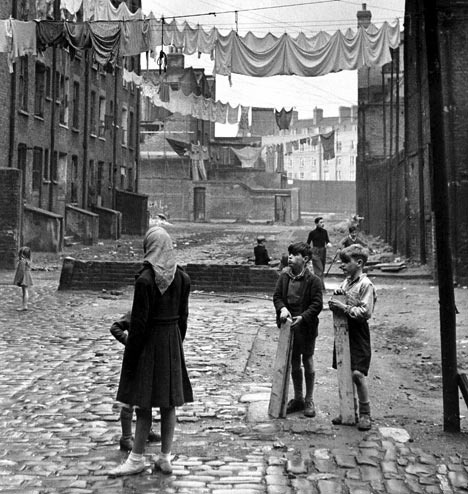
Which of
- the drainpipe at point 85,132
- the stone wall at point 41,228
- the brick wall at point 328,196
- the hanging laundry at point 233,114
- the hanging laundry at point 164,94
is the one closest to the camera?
the stone wall at point 41,228

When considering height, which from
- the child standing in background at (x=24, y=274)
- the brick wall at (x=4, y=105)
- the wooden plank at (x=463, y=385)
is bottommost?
the wooden plank at (x=463, y=385)

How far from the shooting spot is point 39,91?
1177 inches

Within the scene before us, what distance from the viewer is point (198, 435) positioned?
242 inches

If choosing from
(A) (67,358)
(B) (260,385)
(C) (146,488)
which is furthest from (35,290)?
(C) (146,488)

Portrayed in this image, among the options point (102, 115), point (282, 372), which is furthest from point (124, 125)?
point (282, 372)

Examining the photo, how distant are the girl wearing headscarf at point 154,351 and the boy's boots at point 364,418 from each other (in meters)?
1.80

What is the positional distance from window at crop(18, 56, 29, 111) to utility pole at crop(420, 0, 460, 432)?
23.5 m

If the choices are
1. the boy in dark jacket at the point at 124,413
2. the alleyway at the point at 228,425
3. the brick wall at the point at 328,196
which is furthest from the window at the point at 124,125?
the brick wall at the point at 328,196

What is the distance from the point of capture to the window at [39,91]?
1168 inches

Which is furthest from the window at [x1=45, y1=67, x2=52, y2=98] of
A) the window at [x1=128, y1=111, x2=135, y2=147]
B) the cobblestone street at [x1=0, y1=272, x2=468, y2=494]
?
the cobblestone street at [x1=0, y1=272, x2=468, y2=494]

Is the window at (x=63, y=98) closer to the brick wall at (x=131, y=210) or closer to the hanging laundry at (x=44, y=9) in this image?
the hanging laundry at (x=44, y=9)

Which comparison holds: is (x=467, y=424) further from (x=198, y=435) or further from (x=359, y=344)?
(x=198, y=435)

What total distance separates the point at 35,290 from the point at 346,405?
12217 millimetres

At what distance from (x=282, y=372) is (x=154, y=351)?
5.74 ft
